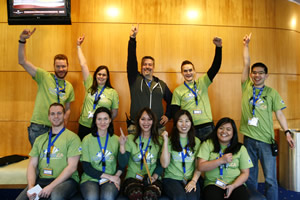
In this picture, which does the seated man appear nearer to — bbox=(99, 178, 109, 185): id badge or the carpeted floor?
bbox=(99, 178, 109, 185): id badge

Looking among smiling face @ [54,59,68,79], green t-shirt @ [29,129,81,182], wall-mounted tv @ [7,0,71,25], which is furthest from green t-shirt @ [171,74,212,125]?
wall-mounted tv @ [7,0,71,25]

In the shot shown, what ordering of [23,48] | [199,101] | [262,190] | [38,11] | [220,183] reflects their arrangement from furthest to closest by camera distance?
1. [262,190]
2. [38,11]
3. [199,101]
4. [23,48]
5. [220,183]

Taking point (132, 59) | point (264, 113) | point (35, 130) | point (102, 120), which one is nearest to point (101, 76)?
point (132, 59)

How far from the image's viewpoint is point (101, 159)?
2482mm

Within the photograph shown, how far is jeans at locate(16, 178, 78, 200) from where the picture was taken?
2.20 m

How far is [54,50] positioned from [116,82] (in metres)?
1.14

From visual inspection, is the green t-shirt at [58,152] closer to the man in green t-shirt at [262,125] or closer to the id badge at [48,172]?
the id badge at [48,172]

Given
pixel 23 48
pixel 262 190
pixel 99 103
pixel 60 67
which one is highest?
pixel 23 48

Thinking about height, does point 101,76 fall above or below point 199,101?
above

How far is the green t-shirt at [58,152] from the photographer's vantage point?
241cm

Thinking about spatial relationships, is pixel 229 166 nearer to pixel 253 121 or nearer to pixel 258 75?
pixel 253 121

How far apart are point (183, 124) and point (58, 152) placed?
1.36 m

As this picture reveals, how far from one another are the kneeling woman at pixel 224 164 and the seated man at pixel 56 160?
4.40 feet

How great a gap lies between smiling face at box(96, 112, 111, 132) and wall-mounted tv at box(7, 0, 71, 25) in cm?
175
